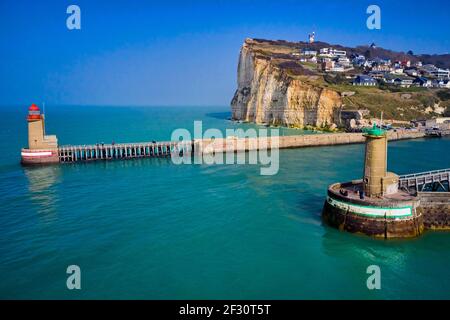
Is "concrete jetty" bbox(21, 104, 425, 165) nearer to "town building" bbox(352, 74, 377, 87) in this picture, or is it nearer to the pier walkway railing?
the pier walkway railing

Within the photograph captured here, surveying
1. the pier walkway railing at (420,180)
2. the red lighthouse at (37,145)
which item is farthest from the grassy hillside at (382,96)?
the red lighthouse at (37,145)

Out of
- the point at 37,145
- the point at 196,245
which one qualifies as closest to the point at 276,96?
the point at 37,145

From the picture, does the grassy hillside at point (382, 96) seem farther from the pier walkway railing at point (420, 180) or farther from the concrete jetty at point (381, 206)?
the concrete jetty at point (381, 206)

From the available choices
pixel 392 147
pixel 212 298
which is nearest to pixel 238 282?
pixel 212 298

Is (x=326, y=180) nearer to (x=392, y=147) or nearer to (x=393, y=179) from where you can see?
(x=393, y=179)

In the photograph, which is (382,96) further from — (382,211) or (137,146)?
(382,211)

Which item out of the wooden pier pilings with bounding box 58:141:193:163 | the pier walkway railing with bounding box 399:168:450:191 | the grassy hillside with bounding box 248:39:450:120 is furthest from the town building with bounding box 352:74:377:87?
the pier walkway railing with bounding box 399:168:450:191
